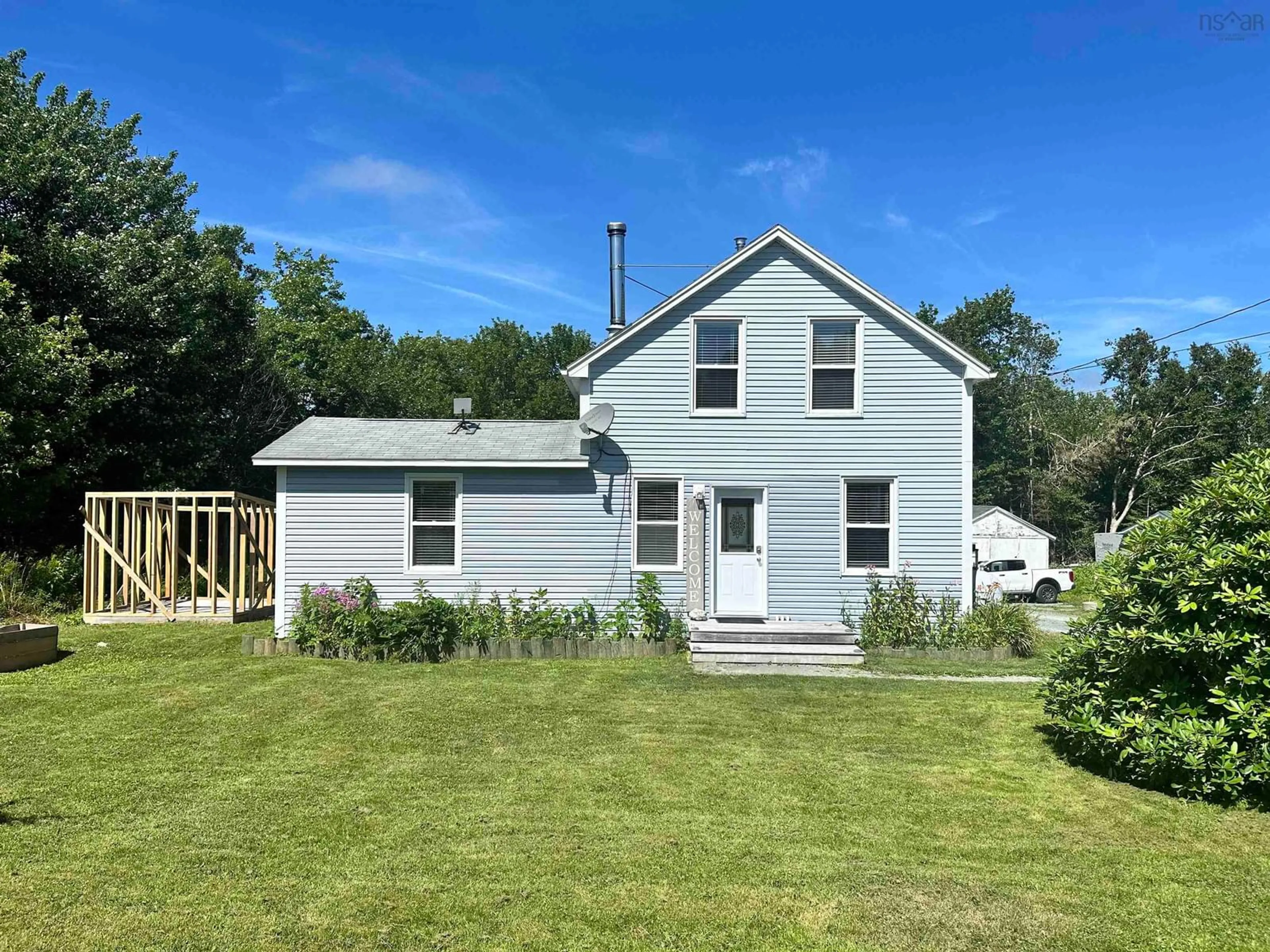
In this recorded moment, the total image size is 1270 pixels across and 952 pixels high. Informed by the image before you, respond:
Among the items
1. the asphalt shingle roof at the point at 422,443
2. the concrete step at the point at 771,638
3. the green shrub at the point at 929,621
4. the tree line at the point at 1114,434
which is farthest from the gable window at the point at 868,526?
the tree line at the point at 1114,434

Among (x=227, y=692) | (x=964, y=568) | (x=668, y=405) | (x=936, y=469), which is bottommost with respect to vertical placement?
(x=227, y=692)

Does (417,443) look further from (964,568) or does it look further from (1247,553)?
(1247,553)

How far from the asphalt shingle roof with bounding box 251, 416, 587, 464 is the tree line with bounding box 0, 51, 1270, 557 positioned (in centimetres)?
587

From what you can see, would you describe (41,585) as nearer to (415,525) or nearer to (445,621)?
(415,525)

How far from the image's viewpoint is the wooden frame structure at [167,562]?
47.2 feet

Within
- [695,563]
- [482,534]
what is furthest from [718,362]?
[482,534]

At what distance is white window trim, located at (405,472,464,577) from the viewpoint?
504 inches

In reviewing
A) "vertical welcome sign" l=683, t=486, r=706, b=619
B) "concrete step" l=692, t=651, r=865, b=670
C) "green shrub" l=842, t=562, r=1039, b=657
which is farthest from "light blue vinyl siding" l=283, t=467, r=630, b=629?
"green shrub" l=842, t=562, r=1039, b=657

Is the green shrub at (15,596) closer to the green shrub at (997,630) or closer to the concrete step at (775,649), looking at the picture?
the concrete step at (775,649)

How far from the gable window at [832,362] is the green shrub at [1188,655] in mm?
6836

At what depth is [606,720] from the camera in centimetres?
776

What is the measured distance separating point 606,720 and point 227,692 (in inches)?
175

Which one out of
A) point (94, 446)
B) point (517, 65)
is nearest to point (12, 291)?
point (94, 446)

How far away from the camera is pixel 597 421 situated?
12.6 m
